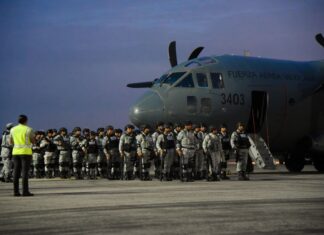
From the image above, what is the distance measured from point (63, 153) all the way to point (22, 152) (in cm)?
950

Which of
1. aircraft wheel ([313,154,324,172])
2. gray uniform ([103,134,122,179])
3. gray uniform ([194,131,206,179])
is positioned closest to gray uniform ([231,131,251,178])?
gray uniform ([194,131,206,179])

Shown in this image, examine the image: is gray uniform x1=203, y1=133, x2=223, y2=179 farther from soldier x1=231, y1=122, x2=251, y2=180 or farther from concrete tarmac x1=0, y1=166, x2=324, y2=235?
concrete tarmac x1=0, y1=166, x2=324, y2=235

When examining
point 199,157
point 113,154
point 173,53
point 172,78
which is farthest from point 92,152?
point 173,53

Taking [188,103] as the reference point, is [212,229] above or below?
below

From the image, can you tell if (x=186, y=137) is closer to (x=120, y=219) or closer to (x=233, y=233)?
(x=120, y=219)

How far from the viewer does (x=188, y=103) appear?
23.9 m

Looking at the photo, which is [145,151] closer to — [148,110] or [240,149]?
[148,110]

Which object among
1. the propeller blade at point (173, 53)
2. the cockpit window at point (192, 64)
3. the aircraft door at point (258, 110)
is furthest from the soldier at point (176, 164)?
the propeller blade at point (173, 53)

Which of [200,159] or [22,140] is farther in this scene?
[200,159]

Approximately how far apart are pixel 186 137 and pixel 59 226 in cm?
1241

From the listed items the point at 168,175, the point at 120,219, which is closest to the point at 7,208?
the point at 120,219

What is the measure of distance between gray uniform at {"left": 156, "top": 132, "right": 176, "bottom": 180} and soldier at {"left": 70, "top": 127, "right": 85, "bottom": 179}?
4.33 metres

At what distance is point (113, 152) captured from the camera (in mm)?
23562

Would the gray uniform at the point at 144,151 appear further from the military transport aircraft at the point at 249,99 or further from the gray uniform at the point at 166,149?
the military transport aircraft at the point at 249,99
